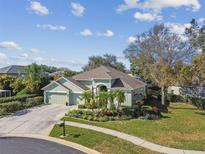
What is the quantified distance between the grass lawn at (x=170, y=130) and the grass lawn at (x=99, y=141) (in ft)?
7.78

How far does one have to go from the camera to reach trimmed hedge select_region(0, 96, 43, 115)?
1252 inches

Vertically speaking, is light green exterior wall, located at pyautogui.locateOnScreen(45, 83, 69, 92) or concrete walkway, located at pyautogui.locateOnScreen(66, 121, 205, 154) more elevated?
light green exterior wall, located at pyautogui.locateOnScreen(45, 83, 69, 92)

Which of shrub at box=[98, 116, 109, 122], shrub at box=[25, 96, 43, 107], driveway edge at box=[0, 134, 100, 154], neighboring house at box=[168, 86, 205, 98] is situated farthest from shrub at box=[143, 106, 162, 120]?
neighboring house at box=[168, 86, 205, 98]

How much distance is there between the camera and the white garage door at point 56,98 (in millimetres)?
39688

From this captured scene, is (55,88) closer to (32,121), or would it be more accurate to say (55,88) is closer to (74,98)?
(74,98)

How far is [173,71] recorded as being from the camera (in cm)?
3906

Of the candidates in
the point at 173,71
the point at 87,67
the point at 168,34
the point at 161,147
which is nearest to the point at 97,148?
the point at 161,147

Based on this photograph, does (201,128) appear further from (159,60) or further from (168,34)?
(168,34)

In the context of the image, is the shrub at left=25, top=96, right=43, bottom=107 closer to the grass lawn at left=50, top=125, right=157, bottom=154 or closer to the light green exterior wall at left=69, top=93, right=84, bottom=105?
the light green exterior wall at left=69, top=93, right=84, bottom=105

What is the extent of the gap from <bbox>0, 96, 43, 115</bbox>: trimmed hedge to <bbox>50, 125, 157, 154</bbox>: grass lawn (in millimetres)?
10675

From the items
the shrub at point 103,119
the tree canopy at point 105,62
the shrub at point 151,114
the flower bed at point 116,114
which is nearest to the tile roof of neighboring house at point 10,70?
the tree canopy at point 105,62

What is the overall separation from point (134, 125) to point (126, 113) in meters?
4.50

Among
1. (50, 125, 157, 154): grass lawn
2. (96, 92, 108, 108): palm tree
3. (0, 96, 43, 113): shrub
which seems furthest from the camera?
(0, 96, 43, 113): shrub

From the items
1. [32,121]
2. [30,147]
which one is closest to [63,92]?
[32,121]
